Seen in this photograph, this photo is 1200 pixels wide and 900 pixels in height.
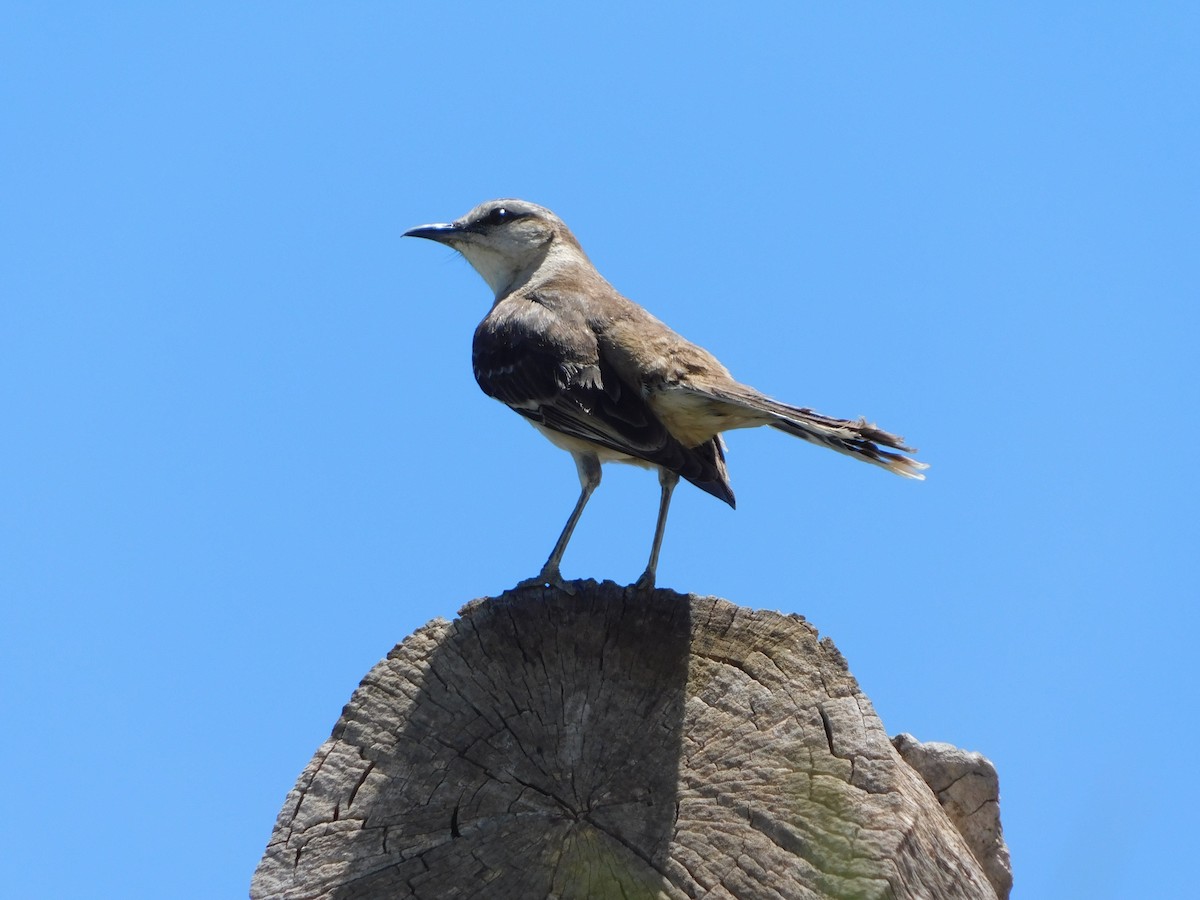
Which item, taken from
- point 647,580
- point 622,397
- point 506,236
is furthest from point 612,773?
point 506,236

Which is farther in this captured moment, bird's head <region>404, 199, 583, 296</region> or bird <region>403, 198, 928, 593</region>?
Answer: bird's head <region>404, 199, 583, 296</region>

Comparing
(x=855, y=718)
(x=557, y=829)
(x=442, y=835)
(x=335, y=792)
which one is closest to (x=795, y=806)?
(x=855, y=718)

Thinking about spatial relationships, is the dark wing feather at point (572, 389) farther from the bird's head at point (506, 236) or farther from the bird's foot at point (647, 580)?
the bird's head at point (506, 236)

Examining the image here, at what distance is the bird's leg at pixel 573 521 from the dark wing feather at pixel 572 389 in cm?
36

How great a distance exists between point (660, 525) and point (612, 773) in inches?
71.7

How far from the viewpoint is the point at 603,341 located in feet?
20.3

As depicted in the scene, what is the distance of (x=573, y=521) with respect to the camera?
624 centimetres

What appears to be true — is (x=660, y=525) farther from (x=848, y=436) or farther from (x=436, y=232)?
(x=436, y=232)

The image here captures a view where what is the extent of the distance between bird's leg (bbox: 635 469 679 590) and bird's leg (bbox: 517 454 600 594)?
337 mm

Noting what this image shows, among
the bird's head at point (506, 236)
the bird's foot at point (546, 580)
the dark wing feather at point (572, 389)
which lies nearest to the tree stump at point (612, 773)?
the bird's foot at point (546, 580)

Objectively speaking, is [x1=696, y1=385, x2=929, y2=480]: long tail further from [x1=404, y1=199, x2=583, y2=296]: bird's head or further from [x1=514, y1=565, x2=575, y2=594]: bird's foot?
[x1=404, y1=199, x2=583, y2=296]: bird's head

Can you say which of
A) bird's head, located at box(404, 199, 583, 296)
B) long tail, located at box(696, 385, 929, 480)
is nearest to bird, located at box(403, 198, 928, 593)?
long tail, located at box(696, 385, 929, 480)

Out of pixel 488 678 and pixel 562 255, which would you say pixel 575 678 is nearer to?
pixel 488 678

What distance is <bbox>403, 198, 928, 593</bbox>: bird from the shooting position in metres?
5.40
